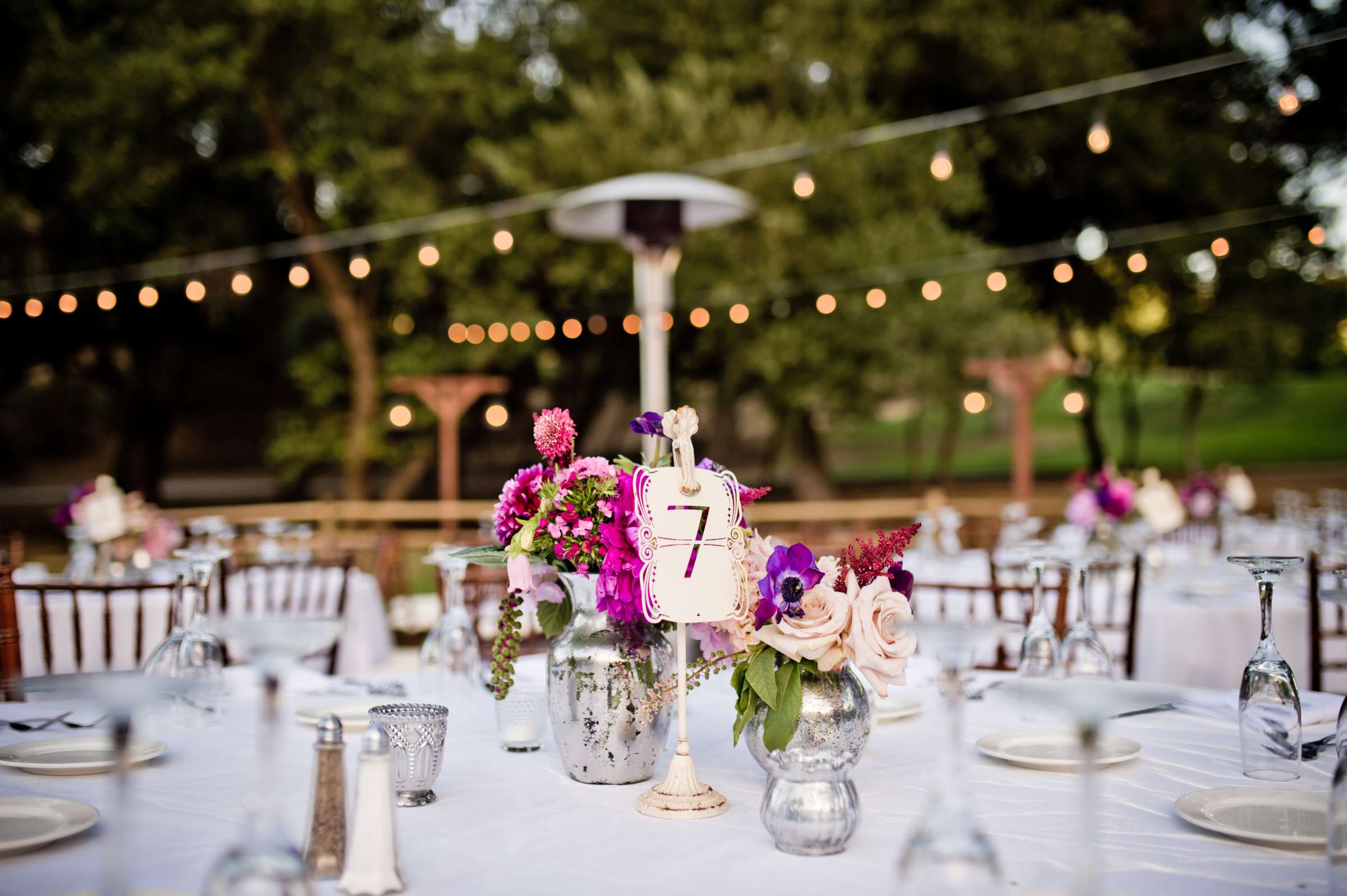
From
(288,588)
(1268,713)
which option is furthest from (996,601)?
(288,588)

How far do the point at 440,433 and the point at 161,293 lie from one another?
338 centimetres

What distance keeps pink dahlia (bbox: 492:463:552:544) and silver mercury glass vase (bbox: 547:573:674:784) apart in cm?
11

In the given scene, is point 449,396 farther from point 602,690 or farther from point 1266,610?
point 1266,610

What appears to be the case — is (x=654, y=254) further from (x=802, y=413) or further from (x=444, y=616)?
(x=802, y=413)

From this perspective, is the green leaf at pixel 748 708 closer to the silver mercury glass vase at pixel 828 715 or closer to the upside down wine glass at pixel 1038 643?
the silver mercury glass vase at pixel 828 715

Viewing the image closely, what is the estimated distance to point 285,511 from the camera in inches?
350

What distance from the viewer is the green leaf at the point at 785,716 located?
1.35m

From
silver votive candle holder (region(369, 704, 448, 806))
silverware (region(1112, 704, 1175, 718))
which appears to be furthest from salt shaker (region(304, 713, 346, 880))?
silverware (region(1112, 704, 1175, 718))

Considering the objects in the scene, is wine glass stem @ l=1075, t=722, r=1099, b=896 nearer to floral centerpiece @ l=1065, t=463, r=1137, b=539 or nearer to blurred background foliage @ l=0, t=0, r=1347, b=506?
floral centerpiece @ l=1065, t=463, r=1137, b=539

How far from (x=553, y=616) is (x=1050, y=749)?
0.80 meters

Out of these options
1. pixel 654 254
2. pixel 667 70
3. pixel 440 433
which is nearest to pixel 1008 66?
pixel 667 70

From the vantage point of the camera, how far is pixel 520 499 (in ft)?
4.99

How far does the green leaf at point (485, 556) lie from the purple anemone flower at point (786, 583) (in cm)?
40

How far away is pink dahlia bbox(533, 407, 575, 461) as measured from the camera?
1.50m
